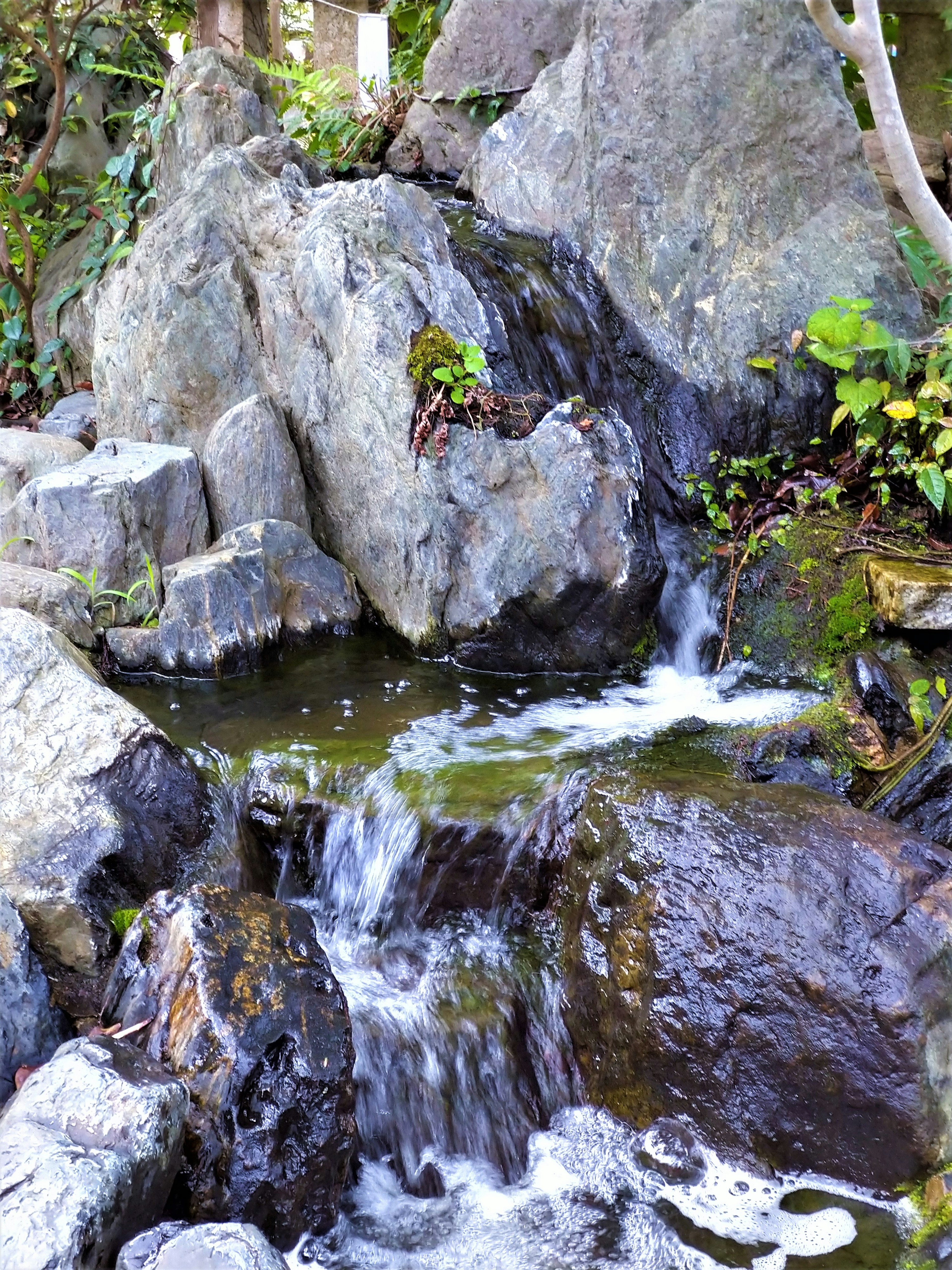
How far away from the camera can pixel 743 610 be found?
579 centimetres

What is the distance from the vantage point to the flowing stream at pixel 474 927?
3.12m

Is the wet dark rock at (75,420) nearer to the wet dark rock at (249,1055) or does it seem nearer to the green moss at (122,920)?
the green moss at (122,920)

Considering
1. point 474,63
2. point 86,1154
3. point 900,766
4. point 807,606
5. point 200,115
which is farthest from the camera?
point 474,63

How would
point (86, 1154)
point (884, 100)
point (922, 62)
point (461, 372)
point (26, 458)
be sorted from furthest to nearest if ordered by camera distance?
point (922, 62) → point (26, 458) → point (461, 372) → point (884, 100) → point (86, 1154)

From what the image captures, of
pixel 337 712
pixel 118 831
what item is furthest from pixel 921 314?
pixel 118 831

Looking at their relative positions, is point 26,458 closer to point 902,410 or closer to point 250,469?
point 250,469

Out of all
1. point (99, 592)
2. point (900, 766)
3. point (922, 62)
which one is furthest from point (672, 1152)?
point (922, 62)

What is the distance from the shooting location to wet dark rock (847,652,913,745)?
4586mm

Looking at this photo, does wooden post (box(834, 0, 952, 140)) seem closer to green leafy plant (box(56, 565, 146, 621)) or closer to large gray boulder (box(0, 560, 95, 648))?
green leafy plant (box(56, 565, 146, 621))

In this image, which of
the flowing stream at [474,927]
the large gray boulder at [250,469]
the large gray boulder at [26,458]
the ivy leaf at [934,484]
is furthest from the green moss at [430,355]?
the ivy leaf at [934,484]

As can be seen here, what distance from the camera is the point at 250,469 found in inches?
248

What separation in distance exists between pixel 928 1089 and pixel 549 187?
6.53 m

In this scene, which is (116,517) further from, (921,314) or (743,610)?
(921,314)

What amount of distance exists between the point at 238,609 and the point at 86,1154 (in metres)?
3.52
